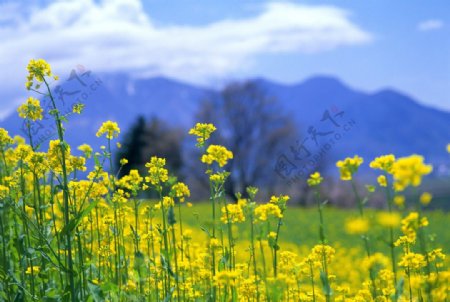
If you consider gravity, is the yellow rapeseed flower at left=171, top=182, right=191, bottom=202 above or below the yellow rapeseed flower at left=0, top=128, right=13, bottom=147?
below

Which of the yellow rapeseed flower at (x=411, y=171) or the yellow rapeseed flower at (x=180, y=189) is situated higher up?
the yellow rapeseed flower at (x=180, y=189)

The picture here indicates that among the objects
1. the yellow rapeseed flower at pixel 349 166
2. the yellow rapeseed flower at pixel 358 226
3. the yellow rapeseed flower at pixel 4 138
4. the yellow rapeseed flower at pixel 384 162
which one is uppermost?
the yellow rapeseed flower at pixel 4 138

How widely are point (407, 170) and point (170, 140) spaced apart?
62.0m

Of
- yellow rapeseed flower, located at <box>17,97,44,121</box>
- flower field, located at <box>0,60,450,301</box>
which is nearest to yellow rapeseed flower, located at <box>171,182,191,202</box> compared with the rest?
flower field, located at <box>0,60,450,301</box>

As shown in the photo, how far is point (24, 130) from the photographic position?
17.6 feet

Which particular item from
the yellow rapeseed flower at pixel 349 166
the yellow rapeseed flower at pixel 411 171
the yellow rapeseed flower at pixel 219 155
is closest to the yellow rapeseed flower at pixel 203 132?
the yellow rapeseed flower at pixel 219 155

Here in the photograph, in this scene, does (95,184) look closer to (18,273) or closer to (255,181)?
(18,273)

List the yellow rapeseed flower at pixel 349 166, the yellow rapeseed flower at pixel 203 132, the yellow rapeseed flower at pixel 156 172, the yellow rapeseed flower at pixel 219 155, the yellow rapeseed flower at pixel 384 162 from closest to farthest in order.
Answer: the yellow rapeseed flower at pixel 349 166 → the yellow rapeseed flower at pixel 384 162 → the yellow rapeseed flower at pixel 219 155 → the yellow rapeseed flower at pixel 156 172 → the yellow rapeseed flower at pixel 203 132

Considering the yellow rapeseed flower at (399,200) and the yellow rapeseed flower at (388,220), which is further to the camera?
the yellow rapeseed flower at (399,200)

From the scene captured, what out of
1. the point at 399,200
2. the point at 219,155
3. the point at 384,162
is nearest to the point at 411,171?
the point at 399,200

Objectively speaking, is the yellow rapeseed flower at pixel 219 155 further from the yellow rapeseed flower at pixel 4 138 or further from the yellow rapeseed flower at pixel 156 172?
the yellow rapeseed flower at pixel 4 138

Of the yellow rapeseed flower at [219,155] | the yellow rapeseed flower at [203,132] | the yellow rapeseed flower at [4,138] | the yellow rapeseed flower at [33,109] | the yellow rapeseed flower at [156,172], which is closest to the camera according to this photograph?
the yellow rapeseed flower at [219,155]

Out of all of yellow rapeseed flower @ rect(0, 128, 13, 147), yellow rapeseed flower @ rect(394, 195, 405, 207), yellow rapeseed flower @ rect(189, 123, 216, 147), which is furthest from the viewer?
yellow rapeseed flower @ rect(0, 128, 13, 147)

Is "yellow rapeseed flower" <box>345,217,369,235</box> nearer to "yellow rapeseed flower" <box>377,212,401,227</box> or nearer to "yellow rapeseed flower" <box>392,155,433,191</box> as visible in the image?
"yellow rapeseed flower" <box>377,212,401,227</box>
